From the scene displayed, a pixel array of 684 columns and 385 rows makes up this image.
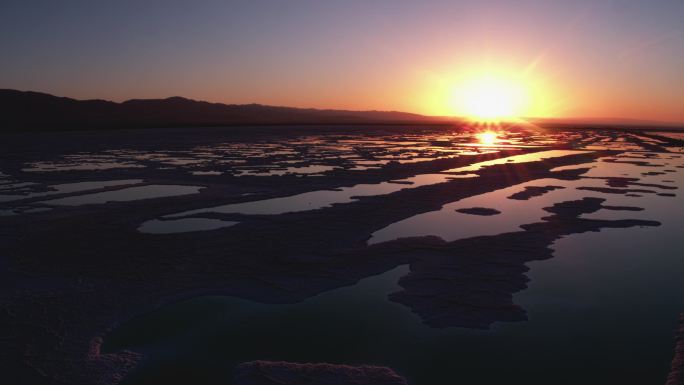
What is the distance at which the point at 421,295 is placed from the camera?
5699 mm

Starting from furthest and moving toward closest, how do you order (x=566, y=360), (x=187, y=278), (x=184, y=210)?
(x=184, y=210) → (x=187, y=278) → (x=566, y=360)

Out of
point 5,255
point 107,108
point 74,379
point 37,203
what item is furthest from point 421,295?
point 107,108

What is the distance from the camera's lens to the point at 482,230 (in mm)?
8852

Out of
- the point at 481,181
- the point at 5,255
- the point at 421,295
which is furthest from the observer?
the point at 481,181

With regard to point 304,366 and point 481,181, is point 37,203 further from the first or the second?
point 481,181

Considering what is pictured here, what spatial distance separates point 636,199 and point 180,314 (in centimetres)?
1150

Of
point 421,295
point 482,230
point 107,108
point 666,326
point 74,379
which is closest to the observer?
point 74,379

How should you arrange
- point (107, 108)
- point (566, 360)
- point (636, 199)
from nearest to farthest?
point (566, 360), point (636, 199), point (107, 108)

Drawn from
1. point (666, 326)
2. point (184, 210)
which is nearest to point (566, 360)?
point (666, 326)

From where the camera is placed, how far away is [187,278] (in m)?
6.21

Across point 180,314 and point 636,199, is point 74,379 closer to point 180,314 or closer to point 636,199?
point 180,314

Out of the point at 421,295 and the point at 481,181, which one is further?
the point at 481,181

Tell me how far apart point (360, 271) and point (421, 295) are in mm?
1138

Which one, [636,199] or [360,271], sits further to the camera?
[636,199]
